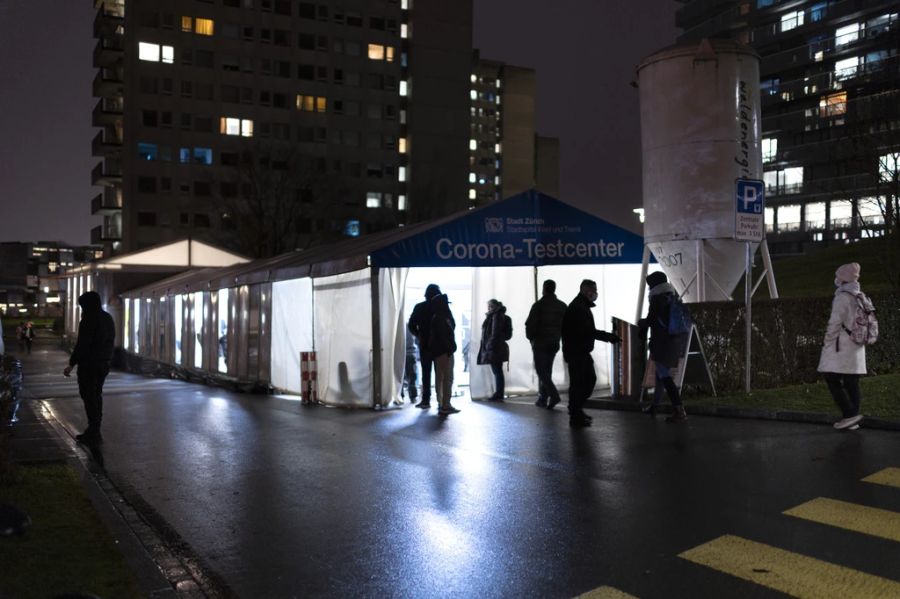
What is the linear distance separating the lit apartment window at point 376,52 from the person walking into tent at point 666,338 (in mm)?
79868

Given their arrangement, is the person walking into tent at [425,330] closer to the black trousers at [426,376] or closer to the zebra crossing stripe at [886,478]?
the black trousers at [426,376]

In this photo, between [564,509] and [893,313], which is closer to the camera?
[564,509]

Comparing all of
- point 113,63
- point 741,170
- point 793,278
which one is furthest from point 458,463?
point 113,63

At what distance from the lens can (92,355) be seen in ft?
34.2

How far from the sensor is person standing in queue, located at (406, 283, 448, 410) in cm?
1308

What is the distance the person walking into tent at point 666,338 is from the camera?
34.9 feet

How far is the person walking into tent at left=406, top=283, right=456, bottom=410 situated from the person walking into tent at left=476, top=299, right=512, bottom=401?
3.04ft

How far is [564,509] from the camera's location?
6488 mm

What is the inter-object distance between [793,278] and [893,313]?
26857mm

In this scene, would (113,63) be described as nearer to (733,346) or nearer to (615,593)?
(733,346)

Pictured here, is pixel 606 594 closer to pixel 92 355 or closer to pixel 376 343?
pixel 92 355

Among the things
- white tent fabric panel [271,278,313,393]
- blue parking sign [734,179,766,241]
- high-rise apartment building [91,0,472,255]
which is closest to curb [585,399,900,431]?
blue parking sign [734,179,766,241]

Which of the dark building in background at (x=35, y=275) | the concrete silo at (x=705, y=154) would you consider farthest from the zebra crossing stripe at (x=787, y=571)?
the dark building in background at (x=35, y=275)

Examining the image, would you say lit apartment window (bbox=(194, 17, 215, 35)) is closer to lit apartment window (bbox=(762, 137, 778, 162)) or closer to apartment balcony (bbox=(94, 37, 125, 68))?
apartment balcony (bbox=(94, 37, 125, 68))
